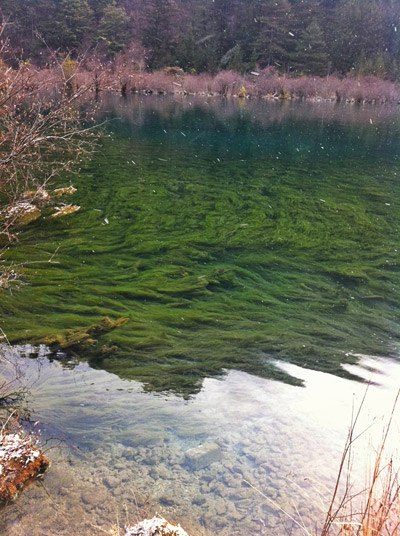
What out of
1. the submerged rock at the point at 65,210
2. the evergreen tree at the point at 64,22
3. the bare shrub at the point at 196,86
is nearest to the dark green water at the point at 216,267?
the submerged rock at the point at 65,210

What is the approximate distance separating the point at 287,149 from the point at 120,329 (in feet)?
38.4

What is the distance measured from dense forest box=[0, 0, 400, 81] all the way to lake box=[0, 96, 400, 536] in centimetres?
3896

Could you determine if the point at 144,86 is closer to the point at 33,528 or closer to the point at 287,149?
the point at 287,149

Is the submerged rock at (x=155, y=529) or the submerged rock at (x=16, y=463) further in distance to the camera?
the submerged rock at (x=16, y=463)

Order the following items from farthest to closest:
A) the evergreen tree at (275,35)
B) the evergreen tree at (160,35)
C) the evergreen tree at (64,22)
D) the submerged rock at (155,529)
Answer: the evergreen tree at (275,35), the evergreen tree at (160,35), the evergreen tree at (64,22), the submerged rock at (155,529)

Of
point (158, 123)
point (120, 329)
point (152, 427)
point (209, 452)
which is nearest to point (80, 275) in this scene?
point (120, 329)

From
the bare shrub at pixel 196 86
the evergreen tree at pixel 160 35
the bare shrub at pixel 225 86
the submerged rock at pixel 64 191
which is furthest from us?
the evergreen tree at pixel 160 35

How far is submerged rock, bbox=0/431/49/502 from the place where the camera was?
7.47 ft

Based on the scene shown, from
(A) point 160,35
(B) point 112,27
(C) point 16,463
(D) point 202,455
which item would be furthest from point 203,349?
(A) point 160,35

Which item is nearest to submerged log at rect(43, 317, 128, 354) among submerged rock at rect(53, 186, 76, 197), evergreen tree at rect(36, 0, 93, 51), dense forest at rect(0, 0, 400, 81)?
submerged rock at rect(53, 186, 76, 197)

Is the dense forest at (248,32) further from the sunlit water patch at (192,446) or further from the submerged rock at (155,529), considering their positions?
the submerged rock at (155,529)

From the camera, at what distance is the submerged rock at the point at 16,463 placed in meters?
2.28

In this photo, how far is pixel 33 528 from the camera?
85.0 inches

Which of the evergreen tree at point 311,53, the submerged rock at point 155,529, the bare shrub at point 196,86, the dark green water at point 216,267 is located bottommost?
the dark green water at point 216,267
